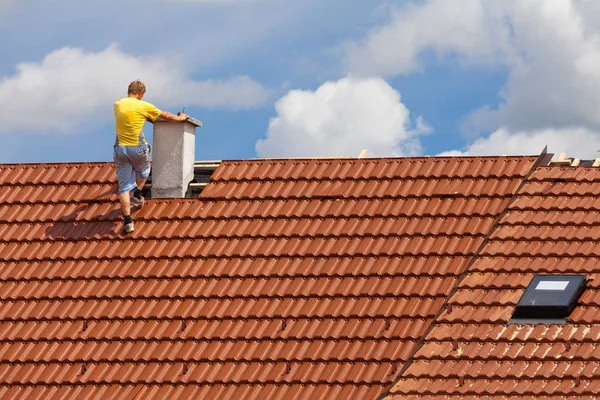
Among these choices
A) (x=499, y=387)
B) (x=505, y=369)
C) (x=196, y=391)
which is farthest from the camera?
(x=196, y=391)

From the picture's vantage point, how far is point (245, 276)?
61.0ft

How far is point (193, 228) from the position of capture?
64.4ft

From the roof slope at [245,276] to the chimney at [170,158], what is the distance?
0.35 m

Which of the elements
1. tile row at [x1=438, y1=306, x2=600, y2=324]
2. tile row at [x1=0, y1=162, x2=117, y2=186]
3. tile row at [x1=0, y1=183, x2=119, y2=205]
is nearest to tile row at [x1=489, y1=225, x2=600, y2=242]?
tile row at [x1=438, y1=306, x2=600, y2=324]

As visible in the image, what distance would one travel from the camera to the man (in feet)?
65.4

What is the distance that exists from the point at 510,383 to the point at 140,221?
655 centimetres

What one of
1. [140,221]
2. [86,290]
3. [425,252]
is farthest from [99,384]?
[425,252]

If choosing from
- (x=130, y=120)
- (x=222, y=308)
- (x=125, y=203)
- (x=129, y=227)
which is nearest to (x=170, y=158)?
(x=130, y=120)

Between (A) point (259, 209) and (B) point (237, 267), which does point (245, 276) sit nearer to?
(B) point (237, 267)

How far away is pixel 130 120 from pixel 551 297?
22.3 ft

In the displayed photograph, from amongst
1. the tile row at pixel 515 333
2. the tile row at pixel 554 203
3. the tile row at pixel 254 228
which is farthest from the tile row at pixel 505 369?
the tile row at pixel 554 203

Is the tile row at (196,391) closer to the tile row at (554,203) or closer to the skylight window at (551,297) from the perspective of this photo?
the skylight window at (551,297)

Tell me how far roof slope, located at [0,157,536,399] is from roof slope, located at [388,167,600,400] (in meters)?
0.32

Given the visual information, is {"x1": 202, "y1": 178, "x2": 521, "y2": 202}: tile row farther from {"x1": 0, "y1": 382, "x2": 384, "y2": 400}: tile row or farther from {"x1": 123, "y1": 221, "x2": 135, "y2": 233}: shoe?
{"x1": 0, "y1": 382, "x2": 384, "y2": 400}: tile row
